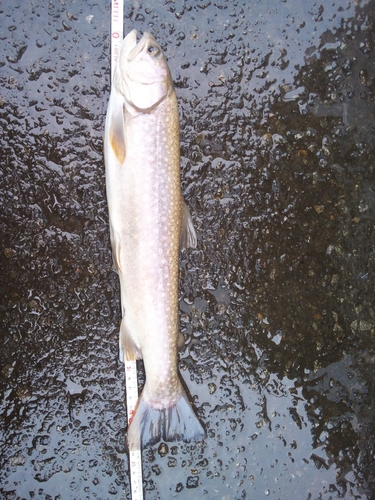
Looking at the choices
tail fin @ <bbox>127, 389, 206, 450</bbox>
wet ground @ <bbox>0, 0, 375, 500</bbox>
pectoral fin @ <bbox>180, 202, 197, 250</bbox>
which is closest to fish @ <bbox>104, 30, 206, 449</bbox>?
pectoral fin @ <bbox>180, 202, 197, 250</bbox>

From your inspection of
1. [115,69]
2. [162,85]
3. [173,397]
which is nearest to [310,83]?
[162,85]

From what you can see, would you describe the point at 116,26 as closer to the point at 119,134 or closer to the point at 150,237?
the point at 119,134

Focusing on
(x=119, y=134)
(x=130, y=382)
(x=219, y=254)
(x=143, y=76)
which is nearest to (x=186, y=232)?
(x=219, y=254)

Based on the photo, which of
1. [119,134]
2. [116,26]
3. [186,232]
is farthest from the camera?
[116,26]

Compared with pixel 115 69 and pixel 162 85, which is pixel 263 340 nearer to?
pixel 162 85

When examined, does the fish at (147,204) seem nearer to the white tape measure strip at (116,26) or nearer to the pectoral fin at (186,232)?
the pectoral fin at (186,232)

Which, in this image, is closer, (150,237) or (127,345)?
(150,237)

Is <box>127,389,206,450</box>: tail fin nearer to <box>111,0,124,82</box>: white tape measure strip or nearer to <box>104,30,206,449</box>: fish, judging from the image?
<box>104,30,206,449</box>: fish

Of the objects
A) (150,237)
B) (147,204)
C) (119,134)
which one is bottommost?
→ (150,237)
